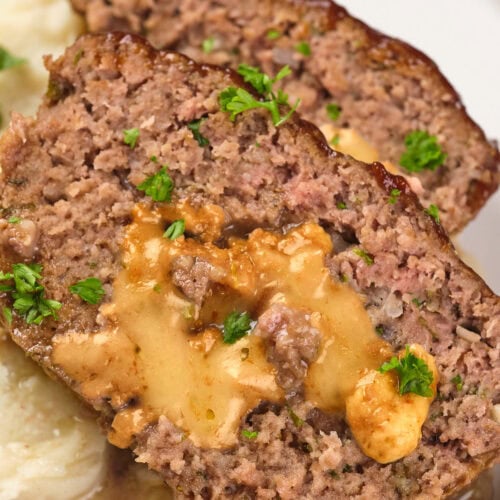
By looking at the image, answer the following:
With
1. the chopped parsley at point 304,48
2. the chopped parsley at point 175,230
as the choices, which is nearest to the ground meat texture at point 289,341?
the chopped parsley at point 175,230

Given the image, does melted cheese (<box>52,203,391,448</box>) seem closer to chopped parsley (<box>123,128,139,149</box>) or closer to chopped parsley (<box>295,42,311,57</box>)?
chopped parsley (<box>123,128,139,149</box>)

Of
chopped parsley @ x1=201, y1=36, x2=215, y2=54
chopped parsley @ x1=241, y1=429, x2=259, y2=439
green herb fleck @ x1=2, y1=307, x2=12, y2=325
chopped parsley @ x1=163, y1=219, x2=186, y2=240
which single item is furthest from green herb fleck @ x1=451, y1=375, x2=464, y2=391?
chopped parsley @ x1=201, y1=36, x2=215, y2=54

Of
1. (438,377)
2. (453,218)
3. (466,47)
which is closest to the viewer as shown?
(438,377)

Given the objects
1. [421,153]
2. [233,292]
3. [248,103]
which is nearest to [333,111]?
[421,153]

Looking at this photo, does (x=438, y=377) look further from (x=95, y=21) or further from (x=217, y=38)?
(x=95, y=21)

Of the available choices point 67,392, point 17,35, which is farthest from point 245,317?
point 17,35
